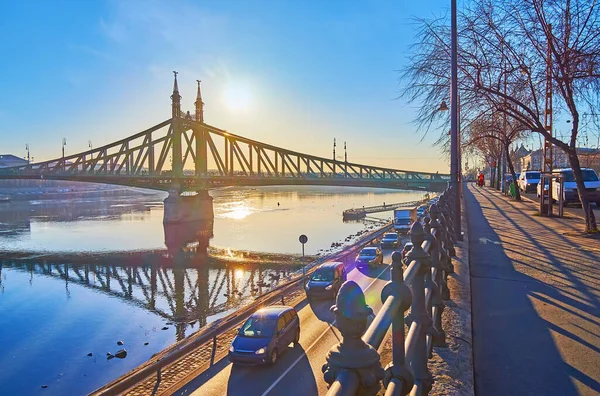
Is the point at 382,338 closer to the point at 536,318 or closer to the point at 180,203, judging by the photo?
the point at 536,318

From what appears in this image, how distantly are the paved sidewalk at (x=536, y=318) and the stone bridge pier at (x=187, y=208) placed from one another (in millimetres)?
62863

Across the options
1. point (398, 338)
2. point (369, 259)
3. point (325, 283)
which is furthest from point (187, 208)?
point (398, 338)

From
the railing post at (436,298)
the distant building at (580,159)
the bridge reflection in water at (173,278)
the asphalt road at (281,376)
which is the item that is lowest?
Result: the bridge reflection in water at (173,278)

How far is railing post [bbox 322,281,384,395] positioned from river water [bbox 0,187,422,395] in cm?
1741

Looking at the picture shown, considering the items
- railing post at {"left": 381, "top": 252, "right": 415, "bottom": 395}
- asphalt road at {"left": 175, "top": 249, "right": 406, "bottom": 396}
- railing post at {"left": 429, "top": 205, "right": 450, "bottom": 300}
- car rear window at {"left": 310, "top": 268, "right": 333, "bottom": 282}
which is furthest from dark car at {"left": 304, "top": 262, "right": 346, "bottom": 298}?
railing post at {"left": 381, "top": 252, "right": 415, "bottom": 395}

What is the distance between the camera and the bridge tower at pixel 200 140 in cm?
9631

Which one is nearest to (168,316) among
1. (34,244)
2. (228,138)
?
(34,244)

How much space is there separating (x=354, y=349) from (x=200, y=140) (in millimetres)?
101883

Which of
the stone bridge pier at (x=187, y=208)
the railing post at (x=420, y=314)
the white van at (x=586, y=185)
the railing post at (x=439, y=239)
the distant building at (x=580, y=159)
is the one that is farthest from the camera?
the stone bridge pier at (x=187, y=208)

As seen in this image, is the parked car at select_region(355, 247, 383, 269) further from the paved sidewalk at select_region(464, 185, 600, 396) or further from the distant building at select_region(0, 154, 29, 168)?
the distant building at select_region(0, 154, 29, 168)

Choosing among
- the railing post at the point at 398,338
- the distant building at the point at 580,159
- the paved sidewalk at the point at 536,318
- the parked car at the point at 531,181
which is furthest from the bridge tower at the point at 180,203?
the railing post at the point at 398,338

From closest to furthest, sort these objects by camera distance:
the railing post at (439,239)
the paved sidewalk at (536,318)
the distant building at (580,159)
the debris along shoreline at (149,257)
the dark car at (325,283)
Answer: the paved sidewalk at (536,318)
the railing post at (439,239)
the dark car at (325,283)
the distant building at (580,159)
the debris along shoreline at (149,257)

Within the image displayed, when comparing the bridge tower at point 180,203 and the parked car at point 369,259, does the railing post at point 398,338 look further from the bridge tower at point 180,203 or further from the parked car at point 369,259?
the bridge tower at point 180,203

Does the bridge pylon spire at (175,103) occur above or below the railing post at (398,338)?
above
